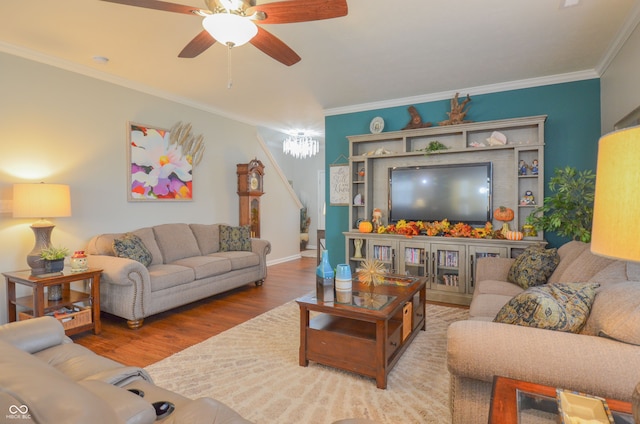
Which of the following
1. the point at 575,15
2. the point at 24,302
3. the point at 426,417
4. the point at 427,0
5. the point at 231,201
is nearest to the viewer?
the point at 426,417

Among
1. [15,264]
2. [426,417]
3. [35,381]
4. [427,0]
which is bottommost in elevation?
[426,417]

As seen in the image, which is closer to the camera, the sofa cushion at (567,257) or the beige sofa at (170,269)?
the sofa cushion at (567,257)

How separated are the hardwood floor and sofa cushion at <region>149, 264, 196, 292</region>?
36 cm

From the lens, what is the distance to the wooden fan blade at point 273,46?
219 cm

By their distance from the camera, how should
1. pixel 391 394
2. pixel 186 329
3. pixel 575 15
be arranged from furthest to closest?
pixel 186 329 → pixel 575 15 → pixel 391 394

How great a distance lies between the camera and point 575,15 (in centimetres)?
264

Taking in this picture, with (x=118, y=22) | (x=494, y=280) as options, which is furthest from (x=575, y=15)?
(x=118, y=22)

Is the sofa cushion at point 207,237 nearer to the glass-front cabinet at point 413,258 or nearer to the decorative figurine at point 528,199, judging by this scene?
the glass-front cabinet at point 413,258

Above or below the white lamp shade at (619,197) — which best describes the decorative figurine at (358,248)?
below

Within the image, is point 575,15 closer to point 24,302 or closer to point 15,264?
point 24,302

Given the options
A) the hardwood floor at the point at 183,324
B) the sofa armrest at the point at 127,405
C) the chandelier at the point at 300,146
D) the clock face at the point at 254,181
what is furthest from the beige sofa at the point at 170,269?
the sofa armrest at the point at 127,405

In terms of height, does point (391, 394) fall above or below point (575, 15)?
below

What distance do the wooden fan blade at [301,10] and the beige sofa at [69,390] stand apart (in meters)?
1.86

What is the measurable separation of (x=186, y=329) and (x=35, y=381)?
270cm
